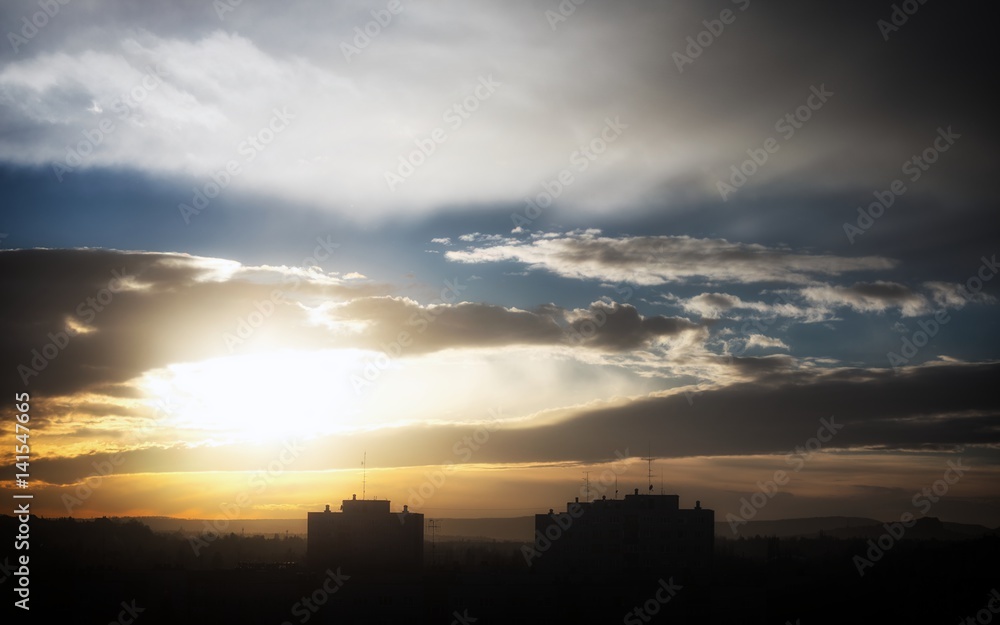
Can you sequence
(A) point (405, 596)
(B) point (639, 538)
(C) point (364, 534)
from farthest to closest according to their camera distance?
(C) point (364, 534), (B) point (639, 538), (A) point (405, 596)

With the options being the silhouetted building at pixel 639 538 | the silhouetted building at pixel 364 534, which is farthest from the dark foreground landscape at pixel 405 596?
the silhouetted building at pixel 364 534

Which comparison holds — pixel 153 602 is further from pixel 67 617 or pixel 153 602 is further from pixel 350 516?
pixel 350 516

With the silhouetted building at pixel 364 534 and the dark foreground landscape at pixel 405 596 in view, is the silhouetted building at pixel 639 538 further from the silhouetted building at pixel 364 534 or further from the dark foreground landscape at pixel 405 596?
the silhouetted building at pixel 364 534

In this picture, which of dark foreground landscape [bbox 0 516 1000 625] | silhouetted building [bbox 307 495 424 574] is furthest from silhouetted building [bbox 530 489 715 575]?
silhouetted building [bbox 307 495 424 574]

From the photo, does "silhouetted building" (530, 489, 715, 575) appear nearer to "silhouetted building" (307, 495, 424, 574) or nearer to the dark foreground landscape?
the dark foreground landscape

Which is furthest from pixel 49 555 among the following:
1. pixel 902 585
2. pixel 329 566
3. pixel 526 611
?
pixel 902 585
